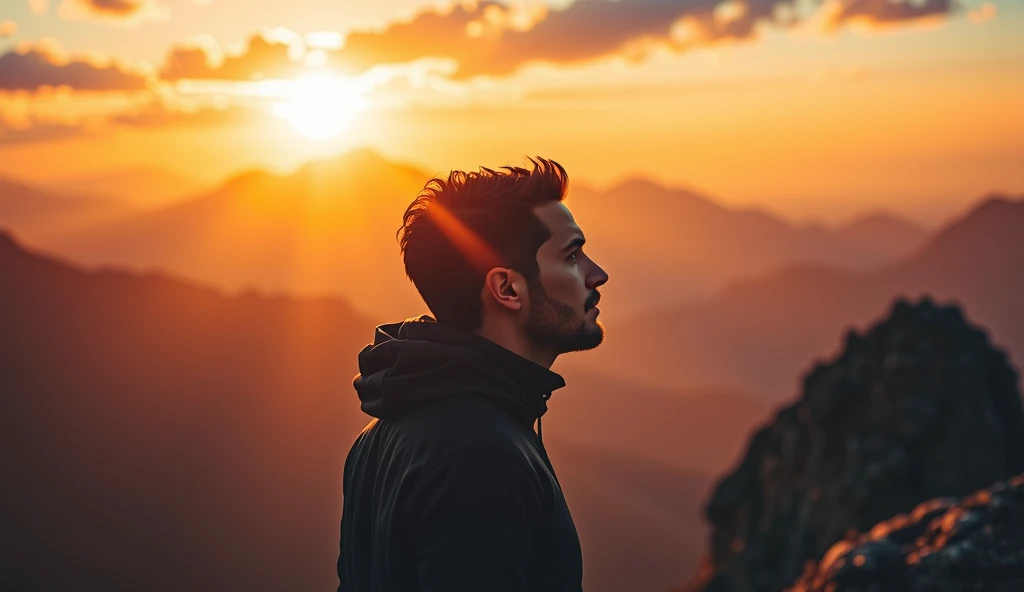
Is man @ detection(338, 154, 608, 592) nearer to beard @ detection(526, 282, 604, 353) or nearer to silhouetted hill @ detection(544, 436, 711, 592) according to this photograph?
beard @ detection(526, 282, 604, 353)

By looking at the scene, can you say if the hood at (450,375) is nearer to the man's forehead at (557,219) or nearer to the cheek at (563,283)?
the cheek at (563,283)

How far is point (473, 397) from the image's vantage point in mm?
3283

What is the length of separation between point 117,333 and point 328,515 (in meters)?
46.3

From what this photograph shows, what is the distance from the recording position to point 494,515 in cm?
294

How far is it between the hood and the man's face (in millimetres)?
159

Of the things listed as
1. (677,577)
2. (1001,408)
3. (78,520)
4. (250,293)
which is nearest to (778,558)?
(1001,408)

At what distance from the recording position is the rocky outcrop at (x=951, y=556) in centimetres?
636

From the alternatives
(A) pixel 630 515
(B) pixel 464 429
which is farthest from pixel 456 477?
(A) pixel 630 515

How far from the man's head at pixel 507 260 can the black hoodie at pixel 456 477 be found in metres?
0.15

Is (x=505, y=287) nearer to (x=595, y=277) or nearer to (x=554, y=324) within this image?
(x=554, y=324)

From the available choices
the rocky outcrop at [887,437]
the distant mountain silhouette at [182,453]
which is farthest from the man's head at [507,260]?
the distant mountain silhouette at [182,453]

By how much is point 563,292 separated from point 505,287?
0.25 meters

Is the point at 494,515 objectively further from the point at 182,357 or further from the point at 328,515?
the point at 182,357

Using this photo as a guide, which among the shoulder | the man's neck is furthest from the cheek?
the shoulder
